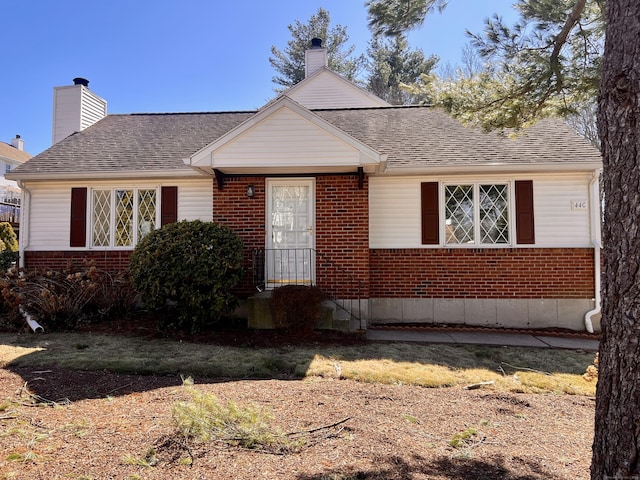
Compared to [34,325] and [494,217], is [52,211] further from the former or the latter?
[494,217]

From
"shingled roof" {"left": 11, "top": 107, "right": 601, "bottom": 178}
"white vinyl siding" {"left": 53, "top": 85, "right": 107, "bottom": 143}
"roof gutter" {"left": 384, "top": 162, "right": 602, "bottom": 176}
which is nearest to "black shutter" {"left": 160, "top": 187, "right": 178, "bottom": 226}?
"shingled roof" {"left": 11, "top": 107, "right": 601, "bottom": 178}

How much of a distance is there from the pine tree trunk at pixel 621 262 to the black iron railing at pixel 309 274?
5.14 meters

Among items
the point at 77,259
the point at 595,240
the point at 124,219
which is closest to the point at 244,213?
the point at 124,219

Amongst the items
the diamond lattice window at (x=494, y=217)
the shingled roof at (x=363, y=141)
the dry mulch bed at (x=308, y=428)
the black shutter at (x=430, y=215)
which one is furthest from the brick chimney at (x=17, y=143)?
the diamond lattice window at (x=494, y=217)

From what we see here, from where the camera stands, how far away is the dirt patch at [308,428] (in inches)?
88.3

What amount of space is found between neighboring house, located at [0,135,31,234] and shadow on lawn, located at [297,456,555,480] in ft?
64.1

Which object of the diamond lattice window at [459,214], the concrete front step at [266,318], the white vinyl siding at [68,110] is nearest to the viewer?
the concrete front step at [266,318]

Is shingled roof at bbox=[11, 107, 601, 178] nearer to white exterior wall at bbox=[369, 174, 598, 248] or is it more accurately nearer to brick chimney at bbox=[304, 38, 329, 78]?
white exterior wall at bbox=[369, 174, 598, 248]

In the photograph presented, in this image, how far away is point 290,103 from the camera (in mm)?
6875

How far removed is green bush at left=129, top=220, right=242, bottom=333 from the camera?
597 cm

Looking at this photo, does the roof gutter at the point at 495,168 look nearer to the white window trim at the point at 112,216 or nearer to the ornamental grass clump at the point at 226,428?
the white window trim at the point at 112,216

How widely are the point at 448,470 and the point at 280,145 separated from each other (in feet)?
18.9

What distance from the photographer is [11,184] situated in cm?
2941

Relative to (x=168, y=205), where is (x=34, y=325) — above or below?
below
